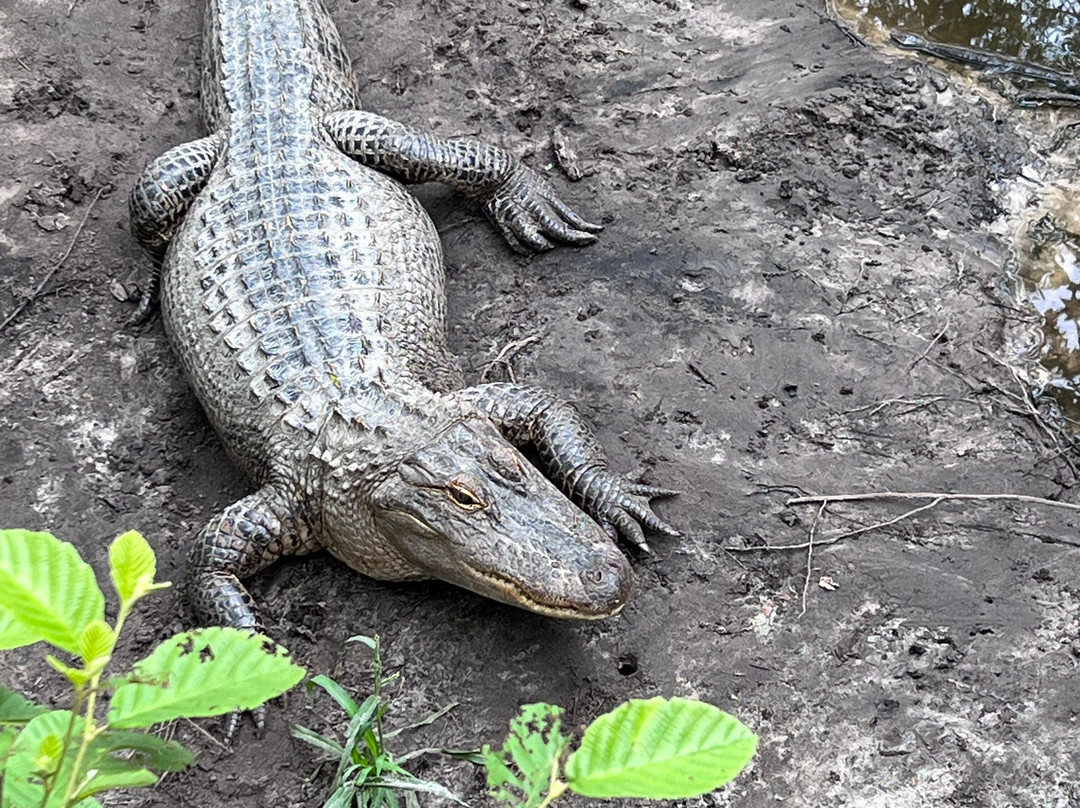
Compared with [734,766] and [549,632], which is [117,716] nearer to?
[734,766]

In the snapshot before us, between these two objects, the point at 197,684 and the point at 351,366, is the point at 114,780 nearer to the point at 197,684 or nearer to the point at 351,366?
the point at 197,684

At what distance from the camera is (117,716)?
3.32 ft

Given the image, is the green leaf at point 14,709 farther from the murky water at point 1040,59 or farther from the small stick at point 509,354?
the murky water at point 1040,59

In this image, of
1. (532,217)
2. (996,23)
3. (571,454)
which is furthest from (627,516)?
(996,23)

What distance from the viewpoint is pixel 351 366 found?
11.7 feet

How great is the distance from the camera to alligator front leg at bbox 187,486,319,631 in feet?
11.0

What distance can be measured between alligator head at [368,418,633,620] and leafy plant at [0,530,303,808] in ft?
5.95

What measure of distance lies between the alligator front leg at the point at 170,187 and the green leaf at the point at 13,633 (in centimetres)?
362

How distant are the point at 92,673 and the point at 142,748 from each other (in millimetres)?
308

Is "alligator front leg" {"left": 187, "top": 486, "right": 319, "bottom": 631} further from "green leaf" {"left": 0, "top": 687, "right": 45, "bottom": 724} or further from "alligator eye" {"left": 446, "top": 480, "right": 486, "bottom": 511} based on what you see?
"green leaf" {"left": 0, "top": 687, "right": 45, "bottom": 724}

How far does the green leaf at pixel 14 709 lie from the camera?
118 cm

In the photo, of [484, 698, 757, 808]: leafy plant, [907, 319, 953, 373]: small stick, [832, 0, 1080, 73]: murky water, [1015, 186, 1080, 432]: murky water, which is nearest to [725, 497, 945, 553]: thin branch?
[907, 319, 953, 373]: small stick

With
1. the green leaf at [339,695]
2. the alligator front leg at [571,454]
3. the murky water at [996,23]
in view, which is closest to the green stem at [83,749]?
the green leaf at [339,695]

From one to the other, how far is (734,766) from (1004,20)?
5.57 meters
